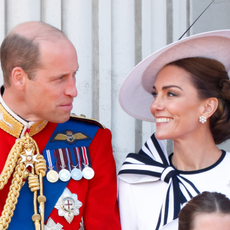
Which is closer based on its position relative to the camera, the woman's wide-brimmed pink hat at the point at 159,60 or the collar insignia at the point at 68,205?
the collar insignia at the point at 68,205

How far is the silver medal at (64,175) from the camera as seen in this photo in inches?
79.6

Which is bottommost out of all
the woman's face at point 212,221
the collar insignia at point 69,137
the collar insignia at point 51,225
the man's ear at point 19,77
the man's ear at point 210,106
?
the collar insignia at point 51,225

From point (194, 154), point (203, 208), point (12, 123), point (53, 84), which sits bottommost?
point (203, 208)

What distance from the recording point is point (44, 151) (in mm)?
2066

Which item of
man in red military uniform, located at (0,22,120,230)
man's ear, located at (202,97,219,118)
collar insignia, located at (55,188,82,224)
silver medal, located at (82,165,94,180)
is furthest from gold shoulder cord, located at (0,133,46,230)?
man's ear, located at (202,97,219,118)

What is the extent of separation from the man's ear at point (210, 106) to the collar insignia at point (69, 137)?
592 millimetres

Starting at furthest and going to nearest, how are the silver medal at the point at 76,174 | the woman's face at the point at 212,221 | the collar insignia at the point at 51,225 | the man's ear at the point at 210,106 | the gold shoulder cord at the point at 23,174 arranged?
the man's ear at the point at 210,106 → the silver medal at the point at 76,174 → the collar insignia at the point at 51,225 → the gold shoulder cord at the point at 23,174 → the woman's face at the point at 212,221

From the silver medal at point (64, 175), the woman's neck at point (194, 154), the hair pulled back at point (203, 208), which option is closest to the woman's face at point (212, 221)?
the hair pulled back at point (203, 208)

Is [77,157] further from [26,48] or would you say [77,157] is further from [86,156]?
[26,48]

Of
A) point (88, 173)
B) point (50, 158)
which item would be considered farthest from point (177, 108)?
point (50, 158)

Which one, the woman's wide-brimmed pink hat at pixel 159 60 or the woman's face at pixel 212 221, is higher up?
the woman's wide-brimmed pink hat at pixel 159 60

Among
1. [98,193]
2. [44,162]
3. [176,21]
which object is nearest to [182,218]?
[98,193]

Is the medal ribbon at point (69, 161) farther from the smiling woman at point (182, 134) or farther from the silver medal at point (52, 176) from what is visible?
the smiling woman at point (182, 134)

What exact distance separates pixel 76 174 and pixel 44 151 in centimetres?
19
